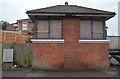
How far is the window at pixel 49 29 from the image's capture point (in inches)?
708

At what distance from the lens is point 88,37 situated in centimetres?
1820

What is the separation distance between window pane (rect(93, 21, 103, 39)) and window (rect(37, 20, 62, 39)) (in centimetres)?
252

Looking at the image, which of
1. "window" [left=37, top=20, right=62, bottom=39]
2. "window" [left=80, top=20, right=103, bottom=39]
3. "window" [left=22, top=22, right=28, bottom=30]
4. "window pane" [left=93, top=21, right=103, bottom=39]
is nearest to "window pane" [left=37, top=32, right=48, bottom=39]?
"window" [left=37, top=20, right=62, bottom=39]

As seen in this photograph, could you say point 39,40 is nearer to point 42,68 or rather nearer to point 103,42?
point 42,68

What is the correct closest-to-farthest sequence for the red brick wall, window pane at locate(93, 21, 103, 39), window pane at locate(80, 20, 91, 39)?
the red brick wall, window pane at locate(80, 20, 91, 39), window pane at locate(93, 21, 103, 39)

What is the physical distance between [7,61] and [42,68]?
358cm

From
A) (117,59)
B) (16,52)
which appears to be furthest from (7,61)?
(117,59)

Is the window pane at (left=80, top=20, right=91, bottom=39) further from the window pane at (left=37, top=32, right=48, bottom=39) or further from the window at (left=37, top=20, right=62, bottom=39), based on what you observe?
the window pane at (left=37, top=32, right=48, bottom=39)

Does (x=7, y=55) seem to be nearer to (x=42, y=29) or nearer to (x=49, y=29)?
(x=42, y=29)

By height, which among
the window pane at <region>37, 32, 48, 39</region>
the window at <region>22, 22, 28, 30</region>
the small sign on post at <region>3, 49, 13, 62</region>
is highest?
the window at <region>22, 22, 28, 30</region>

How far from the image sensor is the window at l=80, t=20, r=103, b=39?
18206mm

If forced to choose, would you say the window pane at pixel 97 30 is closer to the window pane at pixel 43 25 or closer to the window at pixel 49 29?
the window at pixel 49 29

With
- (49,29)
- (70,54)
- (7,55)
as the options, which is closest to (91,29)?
(70,54)

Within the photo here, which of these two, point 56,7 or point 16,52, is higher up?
point 56,7
